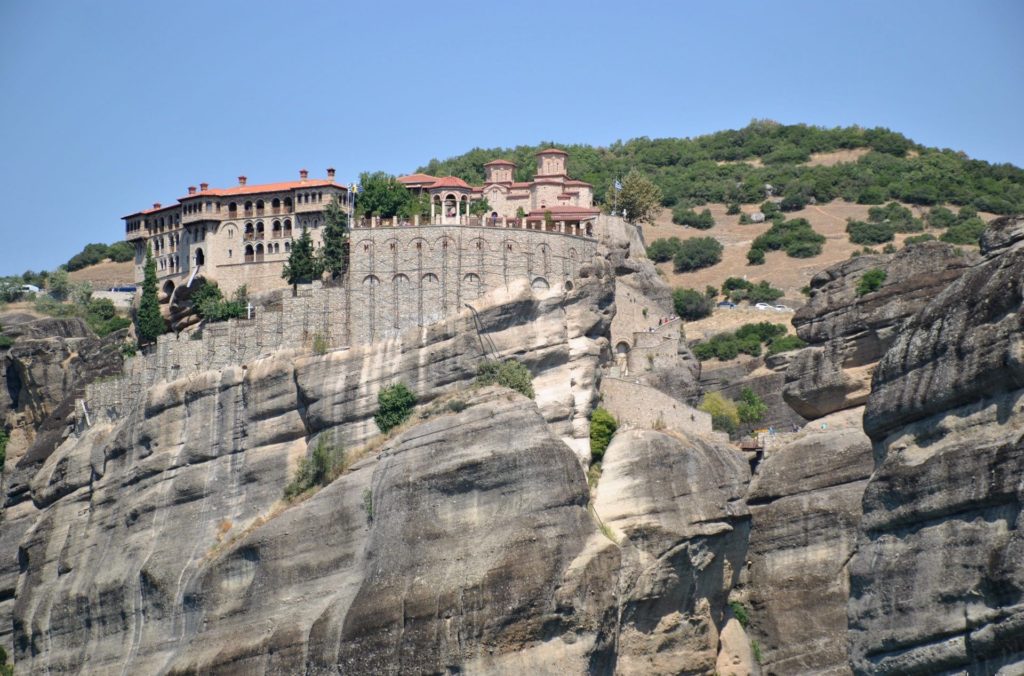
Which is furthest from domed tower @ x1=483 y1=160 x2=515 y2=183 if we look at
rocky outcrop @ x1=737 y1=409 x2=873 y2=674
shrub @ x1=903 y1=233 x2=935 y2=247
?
shrub @ x1=903 y1=233 x2=935 y2=247

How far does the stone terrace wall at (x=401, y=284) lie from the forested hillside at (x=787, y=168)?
33.7m

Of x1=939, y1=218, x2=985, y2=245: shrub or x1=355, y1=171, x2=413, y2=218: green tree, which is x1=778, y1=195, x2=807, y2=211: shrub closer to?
x1=939, y1=218, x2=985, y2=245: shrub

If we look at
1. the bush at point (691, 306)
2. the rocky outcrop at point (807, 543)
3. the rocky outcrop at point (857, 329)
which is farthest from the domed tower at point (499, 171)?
the rocky outcrop at point (807, 543)

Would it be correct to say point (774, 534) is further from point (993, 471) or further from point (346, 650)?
point (993, 471)

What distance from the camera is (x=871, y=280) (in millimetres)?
69750

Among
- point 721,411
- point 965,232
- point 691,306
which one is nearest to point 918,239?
point 965,232

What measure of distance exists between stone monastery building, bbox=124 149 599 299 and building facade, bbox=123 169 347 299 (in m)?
0.04

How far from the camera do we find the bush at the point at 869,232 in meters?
116

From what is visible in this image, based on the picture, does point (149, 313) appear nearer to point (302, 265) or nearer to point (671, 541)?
point (302, 265)

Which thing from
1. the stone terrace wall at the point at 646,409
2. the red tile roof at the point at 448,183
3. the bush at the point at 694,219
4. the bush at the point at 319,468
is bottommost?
the bush at the point at 319,468

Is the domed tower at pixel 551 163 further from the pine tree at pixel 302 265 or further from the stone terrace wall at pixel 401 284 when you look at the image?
the pine tree at pixel 302 265

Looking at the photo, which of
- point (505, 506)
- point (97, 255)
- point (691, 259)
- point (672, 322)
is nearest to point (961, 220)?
point (691, 259)

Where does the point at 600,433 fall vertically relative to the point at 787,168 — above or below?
below

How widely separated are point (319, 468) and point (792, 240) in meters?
51.1
